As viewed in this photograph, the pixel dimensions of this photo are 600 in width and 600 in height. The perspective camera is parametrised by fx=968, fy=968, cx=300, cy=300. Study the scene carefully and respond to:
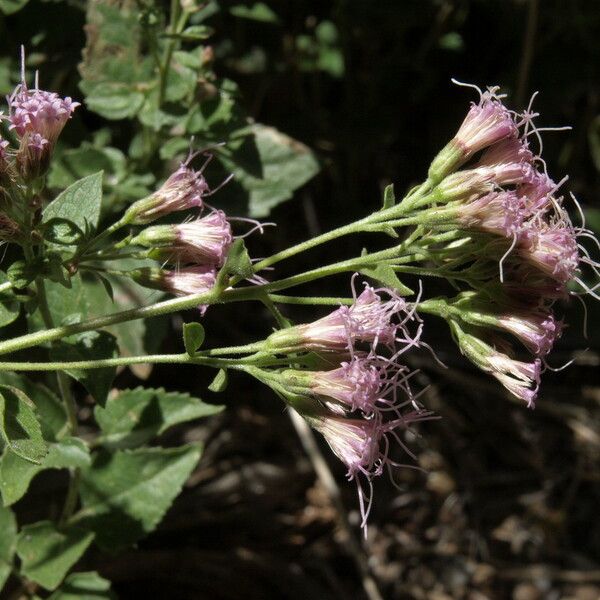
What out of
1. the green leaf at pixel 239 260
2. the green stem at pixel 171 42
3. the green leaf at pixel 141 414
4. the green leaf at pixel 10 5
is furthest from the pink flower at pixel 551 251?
the green leaf at pixel 10 5

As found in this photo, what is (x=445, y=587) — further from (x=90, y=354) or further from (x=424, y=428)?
(x=90, y=354)

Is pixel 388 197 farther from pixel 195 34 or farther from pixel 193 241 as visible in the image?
pixel 195 34

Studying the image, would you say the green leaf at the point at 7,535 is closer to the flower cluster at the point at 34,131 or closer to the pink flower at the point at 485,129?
the flower cluster at the point at 34,131

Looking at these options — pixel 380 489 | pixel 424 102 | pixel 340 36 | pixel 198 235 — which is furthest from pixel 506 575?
pixel 198 235

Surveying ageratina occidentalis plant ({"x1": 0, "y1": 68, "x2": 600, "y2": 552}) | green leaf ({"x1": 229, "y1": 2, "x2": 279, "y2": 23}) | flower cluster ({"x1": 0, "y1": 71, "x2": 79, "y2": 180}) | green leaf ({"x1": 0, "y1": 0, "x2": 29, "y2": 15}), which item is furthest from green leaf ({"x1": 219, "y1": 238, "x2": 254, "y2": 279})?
green leaf ({"x1": 229, "y1": 2, "x2": 279, "y2": 23})

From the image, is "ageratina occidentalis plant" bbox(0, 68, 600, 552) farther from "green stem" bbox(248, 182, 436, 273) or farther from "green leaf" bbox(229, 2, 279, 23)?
"green leaf" bbox(229, 2, 279, 23)
